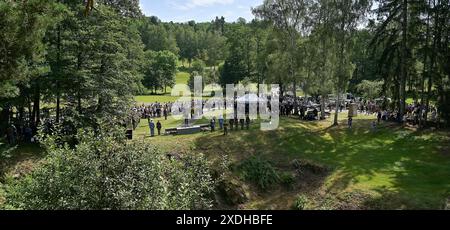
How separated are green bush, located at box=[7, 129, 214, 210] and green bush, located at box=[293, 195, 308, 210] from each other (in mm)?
14646

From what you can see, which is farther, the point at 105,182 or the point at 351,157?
the point at 351,157

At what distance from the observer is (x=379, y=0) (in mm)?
38938

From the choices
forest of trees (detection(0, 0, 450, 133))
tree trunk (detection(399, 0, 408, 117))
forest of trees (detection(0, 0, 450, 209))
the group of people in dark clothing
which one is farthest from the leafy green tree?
tree trunk (detection(399, 0, 408, 117))

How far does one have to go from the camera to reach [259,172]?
29.4 m

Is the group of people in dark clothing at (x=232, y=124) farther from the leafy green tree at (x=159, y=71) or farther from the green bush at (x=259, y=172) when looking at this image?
the leafy green tree at (x=159, y=71)

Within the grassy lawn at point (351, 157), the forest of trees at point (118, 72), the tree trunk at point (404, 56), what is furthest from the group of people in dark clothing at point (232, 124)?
the tree trunk at point (404, 56)

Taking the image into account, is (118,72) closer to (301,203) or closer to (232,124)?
(232,124)

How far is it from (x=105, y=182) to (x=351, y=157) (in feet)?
81.9

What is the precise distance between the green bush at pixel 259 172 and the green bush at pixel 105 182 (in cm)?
1667

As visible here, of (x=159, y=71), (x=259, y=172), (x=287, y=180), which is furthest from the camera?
(x=159, y=71)

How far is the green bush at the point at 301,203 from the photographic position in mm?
26014

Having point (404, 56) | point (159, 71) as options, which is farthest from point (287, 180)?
point (159, 71)
